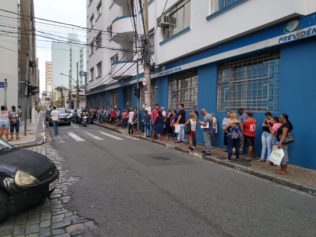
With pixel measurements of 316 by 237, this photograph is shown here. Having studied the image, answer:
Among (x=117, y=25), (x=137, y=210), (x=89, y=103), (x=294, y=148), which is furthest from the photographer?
(x=89, y=103)

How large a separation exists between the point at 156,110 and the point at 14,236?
1229 centimetres

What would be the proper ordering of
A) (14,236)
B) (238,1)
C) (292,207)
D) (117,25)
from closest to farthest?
(14,236) < (292,207) < (238,1) < (117,25)

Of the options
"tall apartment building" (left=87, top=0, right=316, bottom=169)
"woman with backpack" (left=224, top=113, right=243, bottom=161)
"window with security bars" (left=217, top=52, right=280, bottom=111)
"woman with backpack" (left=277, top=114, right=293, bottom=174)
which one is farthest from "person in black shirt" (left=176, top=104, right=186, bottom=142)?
"woman with backpack" (left=277, top=114, right=293, bottom=174)

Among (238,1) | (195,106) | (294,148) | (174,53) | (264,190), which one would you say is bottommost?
(264,190)

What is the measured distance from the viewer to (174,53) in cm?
1692

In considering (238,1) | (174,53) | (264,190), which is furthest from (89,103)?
(264,190)

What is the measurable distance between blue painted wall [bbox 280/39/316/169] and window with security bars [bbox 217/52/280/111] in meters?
0.67

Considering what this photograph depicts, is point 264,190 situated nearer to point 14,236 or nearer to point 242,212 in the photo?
point 242,212

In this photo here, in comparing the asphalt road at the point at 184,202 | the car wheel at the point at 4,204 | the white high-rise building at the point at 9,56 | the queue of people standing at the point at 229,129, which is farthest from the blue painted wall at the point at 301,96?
the white high-rise building at the point at 9,56

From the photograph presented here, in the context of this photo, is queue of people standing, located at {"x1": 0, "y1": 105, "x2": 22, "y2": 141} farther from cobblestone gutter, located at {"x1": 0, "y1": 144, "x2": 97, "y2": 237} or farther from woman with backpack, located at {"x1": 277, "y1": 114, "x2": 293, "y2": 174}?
woman with backpack, located at {"x1": 277, "y1": 114, "x2": 293, "y2": 174}

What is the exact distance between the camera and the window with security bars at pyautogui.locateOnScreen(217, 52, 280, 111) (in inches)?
418

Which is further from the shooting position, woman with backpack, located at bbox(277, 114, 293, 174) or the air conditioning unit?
the air conditioning unit

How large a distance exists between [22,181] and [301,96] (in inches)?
306

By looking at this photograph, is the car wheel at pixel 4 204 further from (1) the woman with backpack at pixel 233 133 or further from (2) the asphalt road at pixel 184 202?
(1) the woman with backpack at pixel 233 133
